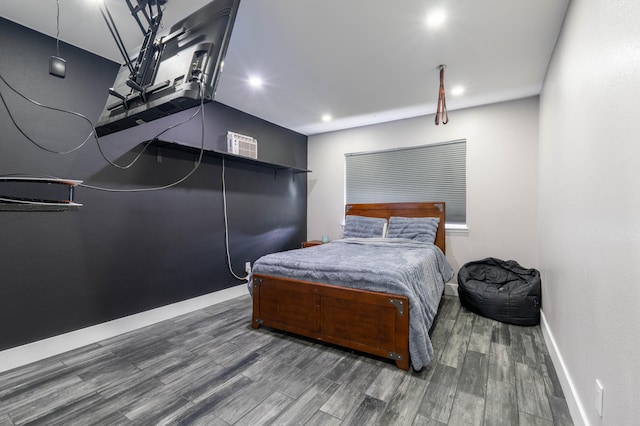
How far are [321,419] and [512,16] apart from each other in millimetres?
2867

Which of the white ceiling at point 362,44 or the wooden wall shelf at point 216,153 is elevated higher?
the white ceiling at point 362,44

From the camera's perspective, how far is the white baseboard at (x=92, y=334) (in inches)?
79.8

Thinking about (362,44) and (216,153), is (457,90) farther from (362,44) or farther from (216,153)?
(216,153)

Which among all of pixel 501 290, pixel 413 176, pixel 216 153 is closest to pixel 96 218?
pixel 216 153

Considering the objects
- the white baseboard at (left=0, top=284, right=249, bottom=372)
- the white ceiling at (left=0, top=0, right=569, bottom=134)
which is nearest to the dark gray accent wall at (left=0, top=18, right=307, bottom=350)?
the white baseboard at (left=0, top=284, right=249, bottom=372)

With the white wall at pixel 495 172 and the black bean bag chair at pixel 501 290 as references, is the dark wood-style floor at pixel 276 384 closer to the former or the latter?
the black bean bag chair at pixel 501 290

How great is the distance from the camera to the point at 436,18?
1.98m

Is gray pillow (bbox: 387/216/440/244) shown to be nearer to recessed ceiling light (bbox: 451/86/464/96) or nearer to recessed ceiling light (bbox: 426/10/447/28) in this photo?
recessed ceiling light (bbox: 451/86/464/96)

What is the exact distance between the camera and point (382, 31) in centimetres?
213

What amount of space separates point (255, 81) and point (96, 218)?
2.01 m

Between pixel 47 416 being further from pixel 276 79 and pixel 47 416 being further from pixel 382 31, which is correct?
pixel 382 31

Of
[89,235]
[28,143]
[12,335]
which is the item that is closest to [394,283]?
[89,235]

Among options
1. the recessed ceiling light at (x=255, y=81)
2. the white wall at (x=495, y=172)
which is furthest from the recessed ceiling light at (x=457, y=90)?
the recessed ceiling light at (x=255, y=81)

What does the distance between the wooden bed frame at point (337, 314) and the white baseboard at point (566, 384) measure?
0.87 metres
